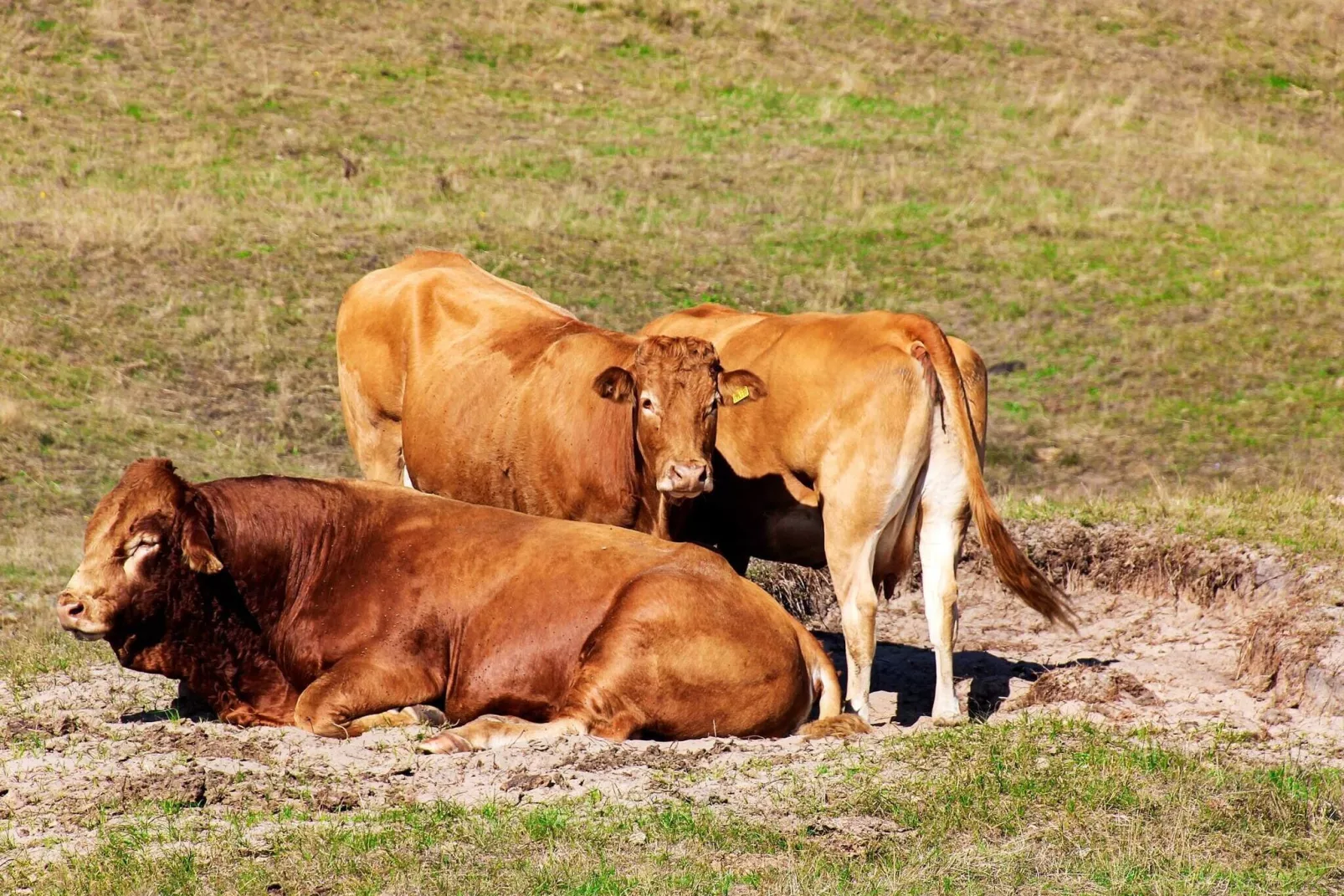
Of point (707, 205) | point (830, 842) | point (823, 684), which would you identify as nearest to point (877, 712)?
point (823, 684)

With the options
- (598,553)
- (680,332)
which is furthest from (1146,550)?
(598,553)

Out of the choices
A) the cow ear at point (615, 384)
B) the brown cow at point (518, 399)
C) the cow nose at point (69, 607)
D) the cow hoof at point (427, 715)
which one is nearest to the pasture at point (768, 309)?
the cow hoof at point (427, 715)

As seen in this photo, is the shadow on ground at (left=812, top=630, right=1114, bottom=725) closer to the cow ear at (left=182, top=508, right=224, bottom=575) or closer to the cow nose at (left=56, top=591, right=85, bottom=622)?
the cow ear at (left=182, top=508, right=224, bottom=575)

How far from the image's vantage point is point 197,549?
7.25 meters

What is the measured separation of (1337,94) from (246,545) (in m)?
30.0

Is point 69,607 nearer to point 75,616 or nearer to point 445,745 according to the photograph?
point 75,616

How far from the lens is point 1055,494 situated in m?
15.1

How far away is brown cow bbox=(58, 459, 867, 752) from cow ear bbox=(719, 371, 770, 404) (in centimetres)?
110

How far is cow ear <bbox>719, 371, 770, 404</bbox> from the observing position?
338 inches

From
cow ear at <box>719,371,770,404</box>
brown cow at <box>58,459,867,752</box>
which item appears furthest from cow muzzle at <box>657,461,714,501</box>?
cow ear at <box>719,371,770,404</box>

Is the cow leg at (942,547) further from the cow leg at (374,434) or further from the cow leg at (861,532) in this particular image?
the cow leg at (374,434)

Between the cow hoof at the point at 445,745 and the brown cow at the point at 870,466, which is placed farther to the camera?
the brown cow at the point at 870,466

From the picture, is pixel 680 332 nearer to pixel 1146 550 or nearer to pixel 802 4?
pixel 1146 550

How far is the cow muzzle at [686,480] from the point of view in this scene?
807 cm
